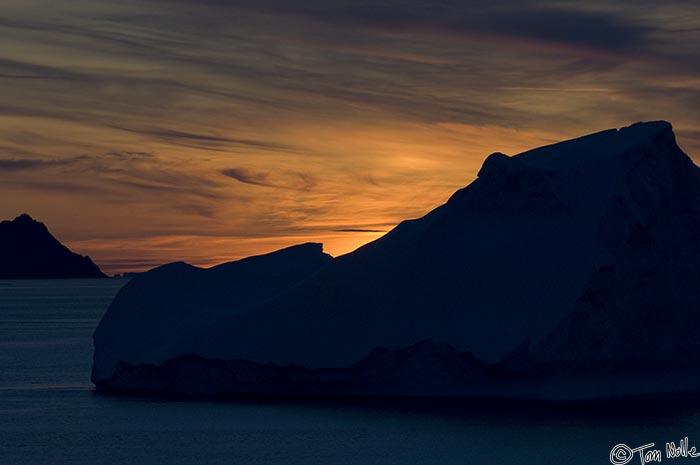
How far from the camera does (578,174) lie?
27516 millimetres

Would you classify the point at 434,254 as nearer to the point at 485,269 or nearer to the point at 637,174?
the point at 485,269

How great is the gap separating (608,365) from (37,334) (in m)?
41.6

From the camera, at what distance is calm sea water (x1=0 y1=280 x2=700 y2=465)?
20984 millimetres

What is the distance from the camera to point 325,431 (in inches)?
907

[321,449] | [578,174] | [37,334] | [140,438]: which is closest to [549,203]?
[578,174]

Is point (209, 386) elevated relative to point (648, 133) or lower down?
lower down

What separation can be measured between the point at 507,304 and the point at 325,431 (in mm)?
5419

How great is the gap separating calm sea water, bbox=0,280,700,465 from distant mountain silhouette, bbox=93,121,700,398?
2.55 feet
